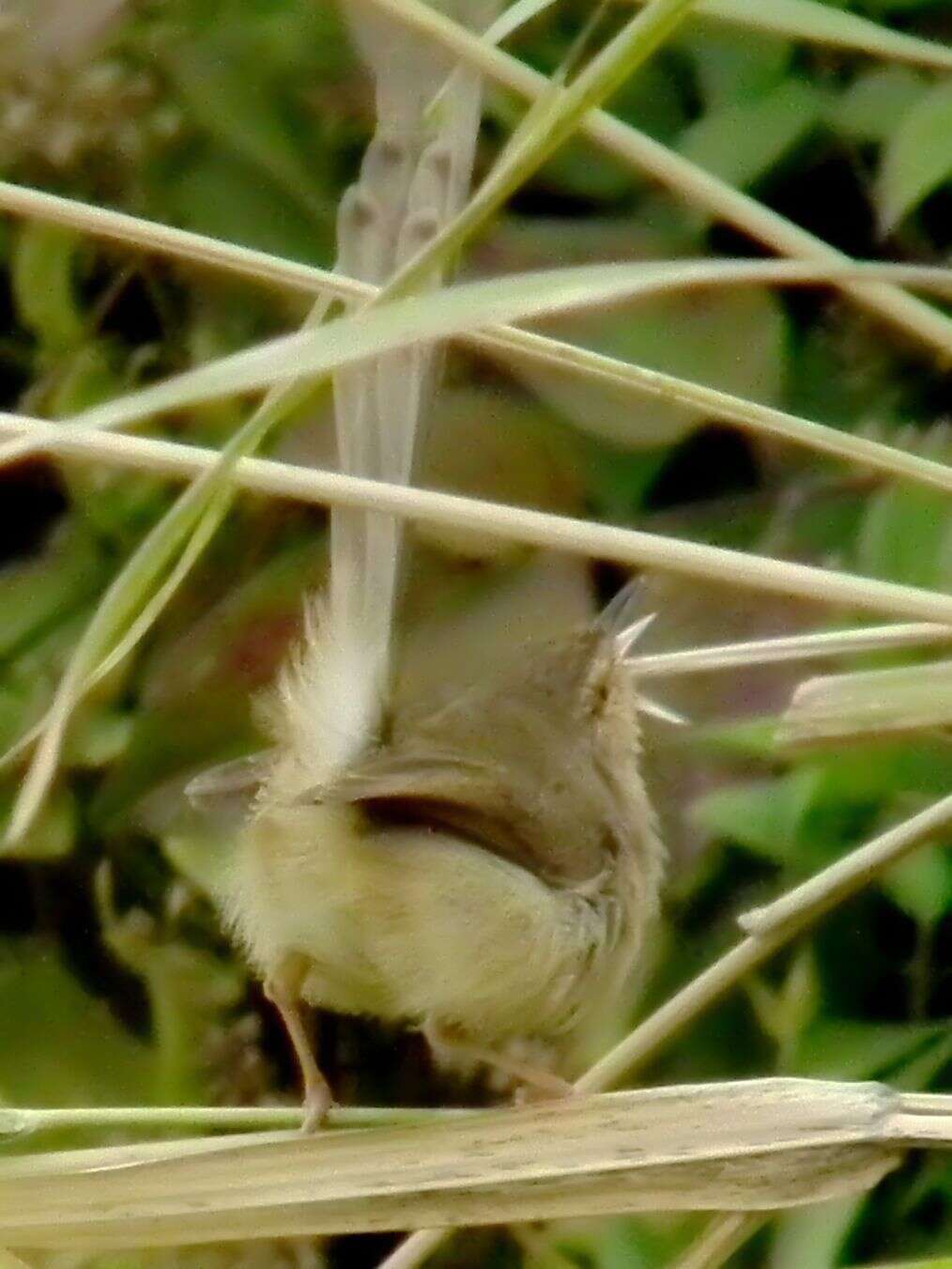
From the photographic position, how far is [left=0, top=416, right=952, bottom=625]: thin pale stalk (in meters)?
0.84

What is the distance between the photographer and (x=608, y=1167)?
0.81 metres

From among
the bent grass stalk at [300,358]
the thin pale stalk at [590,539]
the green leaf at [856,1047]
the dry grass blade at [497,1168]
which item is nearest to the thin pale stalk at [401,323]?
the bent grass stalk at [300,358]

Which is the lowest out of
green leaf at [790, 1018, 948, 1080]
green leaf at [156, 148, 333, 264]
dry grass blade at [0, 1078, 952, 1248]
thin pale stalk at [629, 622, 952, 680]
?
dry grass blade at [0, 1078, 952, 1248]

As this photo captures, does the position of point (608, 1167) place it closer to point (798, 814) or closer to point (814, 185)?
point (798, 814)

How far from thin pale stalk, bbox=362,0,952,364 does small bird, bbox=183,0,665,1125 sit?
23 mm

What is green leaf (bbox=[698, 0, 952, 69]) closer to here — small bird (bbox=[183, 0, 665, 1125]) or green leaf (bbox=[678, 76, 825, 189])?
small bird (bbox=[183, 0, 665, 1125])

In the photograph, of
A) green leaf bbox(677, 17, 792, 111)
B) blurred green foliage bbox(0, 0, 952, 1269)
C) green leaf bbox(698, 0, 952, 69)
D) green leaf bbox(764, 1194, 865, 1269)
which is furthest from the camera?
green leaf bbox(677, 17, 792, 111)

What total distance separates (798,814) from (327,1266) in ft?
1.91

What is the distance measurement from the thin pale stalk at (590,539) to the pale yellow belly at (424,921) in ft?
0.63

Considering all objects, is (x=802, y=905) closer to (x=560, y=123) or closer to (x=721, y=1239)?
(x=721, y=1239)

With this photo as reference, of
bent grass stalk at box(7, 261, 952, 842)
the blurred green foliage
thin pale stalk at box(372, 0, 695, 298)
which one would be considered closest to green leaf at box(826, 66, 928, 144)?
the blurred green foliage

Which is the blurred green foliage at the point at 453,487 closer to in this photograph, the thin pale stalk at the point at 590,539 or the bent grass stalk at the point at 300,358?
the thin pale stalk at the point at 590,539

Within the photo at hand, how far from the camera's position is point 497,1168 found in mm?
831

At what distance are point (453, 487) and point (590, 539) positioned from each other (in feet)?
1.71
